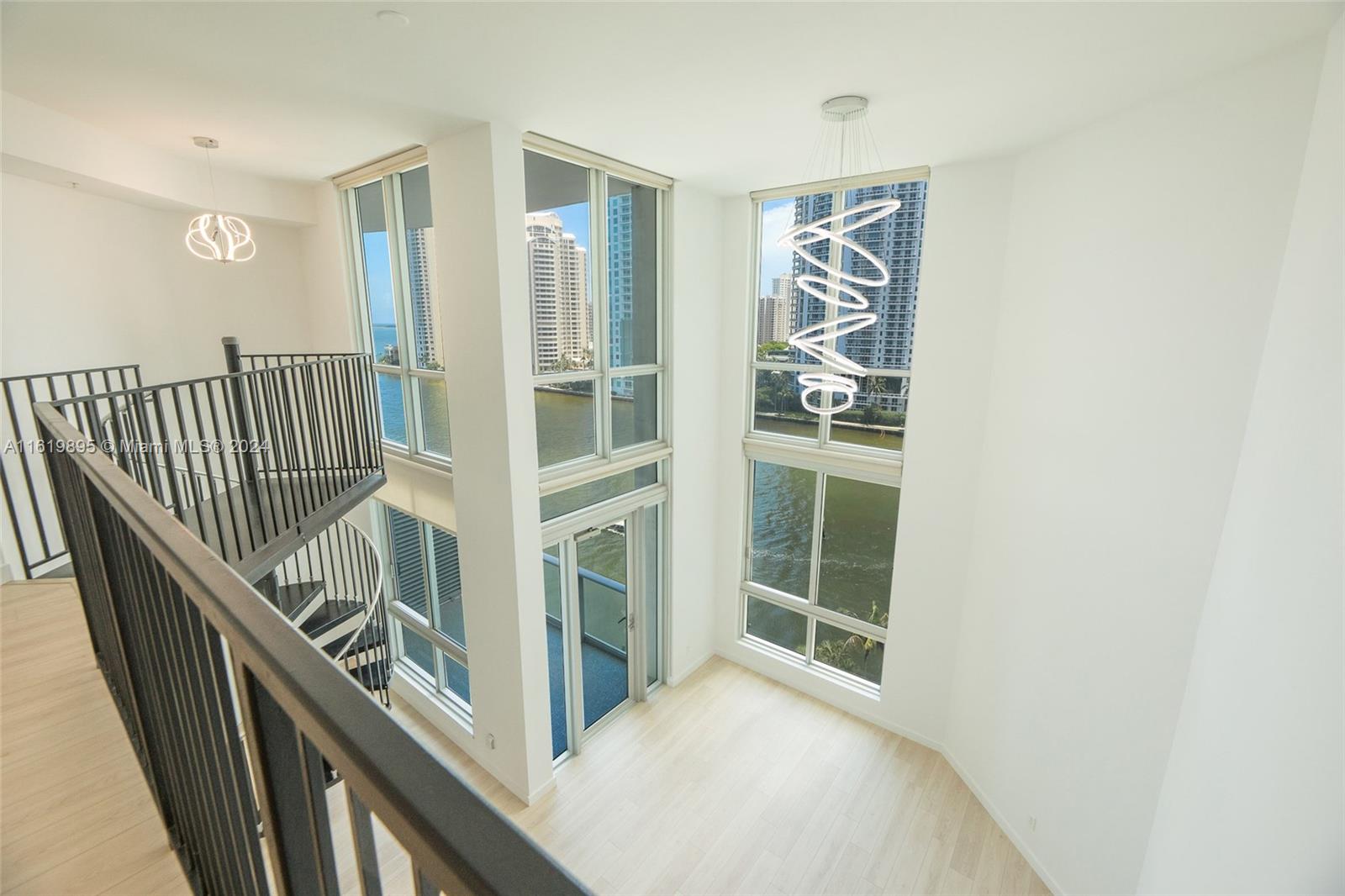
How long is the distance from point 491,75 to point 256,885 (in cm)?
338

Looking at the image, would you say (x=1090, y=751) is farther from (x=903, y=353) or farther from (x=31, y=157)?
(x=31, y=157)

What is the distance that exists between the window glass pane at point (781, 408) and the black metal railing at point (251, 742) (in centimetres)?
514

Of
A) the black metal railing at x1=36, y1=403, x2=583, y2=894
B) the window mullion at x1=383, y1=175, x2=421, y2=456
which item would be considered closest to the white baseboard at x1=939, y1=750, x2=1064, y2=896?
the black metal railing at x1=36, y1=403, x2=583, y2=894

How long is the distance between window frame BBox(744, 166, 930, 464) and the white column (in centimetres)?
256

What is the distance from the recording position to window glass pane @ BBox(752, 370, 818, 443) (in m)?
5.83

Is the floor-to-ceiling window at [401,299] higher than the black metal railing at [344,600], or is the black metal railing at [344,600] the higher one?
the floor-to-ceiling window at [401,299]

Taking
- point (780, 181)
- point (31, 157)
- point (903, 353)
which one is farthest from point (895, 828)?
point (31, 157)

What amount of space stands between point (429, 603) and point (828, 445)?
4.40 m

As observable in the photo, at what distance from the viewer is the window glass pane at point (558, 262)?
445 cm

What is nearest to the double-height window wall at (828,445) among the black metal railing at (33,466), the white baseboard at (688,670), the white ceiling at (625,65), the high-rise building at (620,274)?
the white baseboard at (688,670)

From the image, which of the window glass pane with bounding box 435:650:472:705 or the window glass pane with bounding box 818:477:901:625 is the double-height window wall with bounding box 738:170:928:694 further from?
the window glass pane with bounding box 435:650:472:705

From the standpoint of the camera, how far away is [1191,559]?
308 cm

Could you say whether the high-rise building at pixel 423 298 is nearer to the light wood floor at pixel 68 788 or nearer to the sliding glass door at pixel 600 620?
the sliding glass door at pixel 600 620

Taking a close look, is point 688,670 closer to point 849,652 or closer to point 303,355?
point 849,652
